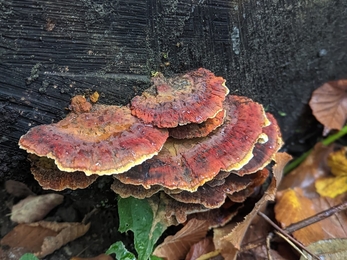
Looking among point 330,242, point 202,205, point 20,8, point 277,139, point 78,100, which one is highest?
point 20,8

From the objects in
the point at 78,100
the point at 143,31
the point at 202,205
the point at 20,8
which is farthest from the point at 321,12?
the point at 20,8

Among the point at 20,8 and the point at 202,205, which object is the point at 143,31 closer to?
the point at 20,8

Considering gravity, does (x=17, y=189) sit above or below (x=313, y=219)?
above

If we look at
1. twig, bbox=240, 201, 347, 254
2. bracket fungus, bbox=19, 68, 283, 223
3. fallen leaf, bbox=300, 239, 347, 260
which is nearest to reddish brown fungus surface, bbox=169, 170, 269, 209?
bracket fungus, bbox=19, 68, 283, 223

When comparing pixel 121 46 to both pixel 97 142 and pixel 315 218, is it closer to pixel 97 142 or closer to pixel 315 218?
pixel 97 142

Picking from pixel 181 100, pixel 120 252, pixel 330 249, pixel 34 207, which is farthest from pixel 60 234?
pixel 330 249

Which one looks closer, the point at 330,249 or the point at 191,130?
the point at 191,130

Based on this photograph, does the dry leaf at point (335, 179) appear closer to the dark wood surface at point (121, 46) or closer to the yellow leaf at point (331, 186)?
the yellow leaf at point (331, 186)
